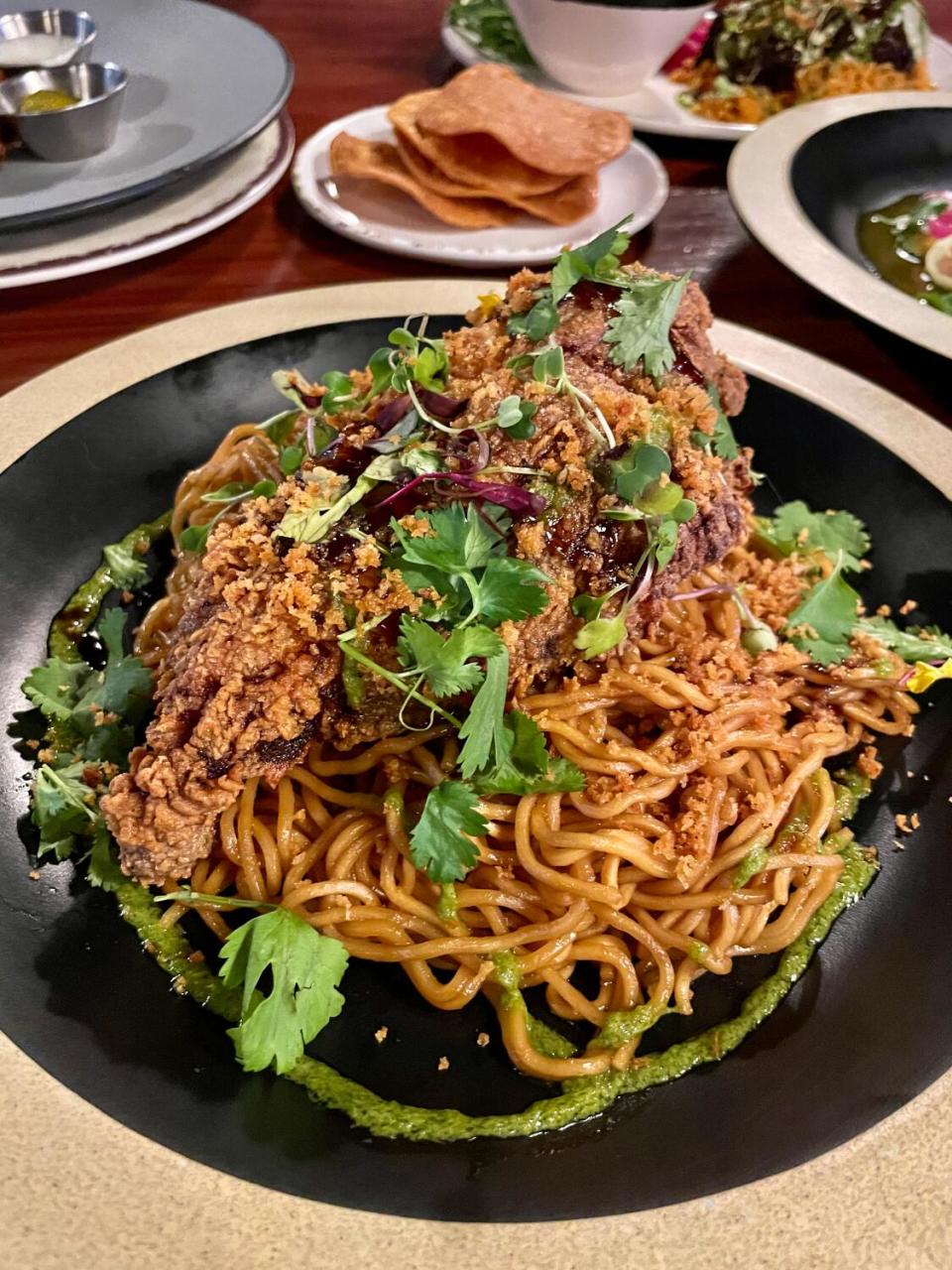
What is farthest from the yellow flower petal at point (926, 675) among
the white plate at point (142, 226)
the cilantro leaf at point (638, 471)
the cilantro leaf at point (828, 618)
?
the white plate at point (142, 226)

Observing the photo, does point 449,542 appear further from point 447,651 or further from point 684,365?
point 684,365

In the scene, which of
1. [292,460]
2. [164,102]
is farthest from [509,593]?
[164,102]

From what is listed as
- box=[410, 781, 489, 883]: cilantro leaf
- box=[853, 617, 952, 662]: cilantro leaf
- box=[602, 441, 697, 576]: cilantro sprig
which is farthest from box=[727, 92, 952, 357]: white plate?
box=[410, 781, 489, 883]: cilantro leaf

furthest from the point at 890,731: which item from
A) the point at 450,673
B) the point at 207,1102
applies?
the point at 207,1102

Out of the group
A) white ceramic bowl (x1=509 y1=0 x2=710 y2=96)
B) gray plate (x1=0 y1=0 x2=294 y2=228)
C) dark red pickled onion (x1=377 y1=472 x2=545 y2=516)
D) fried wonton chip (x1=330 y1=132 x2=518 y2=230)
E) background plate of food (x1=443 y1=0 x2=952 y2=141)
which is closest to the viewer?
dark red pickled onion (x1=377 y1=472 x2=545 y2=516)

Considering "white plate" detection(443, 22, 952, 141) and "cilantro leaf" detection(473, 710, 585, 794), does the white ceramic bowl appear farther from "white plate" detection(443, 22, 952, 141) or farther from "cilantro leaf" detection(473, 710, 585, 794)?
"cilantro leaf" detection(473, 710, 585, 794)

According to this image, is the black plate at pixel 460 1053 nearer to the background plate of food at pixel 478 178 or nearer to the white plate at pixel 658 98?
the background plate of food at pixel 478 178
